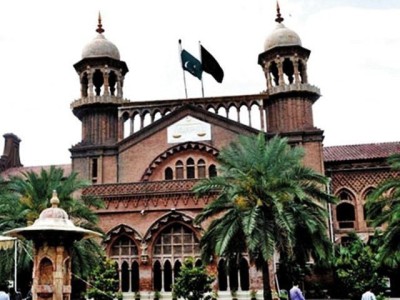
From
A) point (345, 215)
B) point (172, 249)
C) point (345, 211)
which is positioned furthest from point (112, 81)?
point (345, 215)

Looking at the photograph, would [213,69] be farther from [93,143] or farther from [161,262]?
[161,262]

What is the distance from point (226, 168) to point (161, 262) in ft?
34.9

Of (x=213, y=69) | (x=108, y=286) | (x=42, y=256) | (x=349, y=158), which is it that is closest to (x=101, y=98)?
(x=213, y=69)

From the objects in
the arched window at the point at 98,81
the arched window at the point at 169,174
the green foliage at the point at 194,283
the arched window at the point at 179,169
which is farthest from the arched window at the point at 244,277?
the arched window at the point at 98,81

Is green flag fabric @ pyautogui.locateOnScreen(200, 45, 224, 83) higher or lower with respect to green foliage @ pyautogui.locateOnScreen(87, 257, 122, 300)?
higher

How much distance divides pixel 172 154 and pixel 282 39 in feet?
38.4

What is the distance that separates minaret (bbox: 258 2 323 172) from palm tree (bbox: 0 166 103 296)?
15.3m

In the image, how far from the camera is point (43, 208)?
29359 millimetres

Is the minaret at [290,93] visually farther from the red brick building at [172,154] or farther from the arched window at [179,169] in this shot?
the arched window at [179,169]

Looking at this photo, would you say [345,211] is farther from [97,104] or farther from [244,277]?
[97,104]

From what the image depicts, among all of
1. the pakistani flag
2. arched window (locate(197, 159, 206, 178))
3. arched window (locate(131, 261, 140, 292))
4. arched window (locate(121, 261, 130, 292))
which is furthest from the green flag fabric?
arched window (locate(121, 261, 130, 292))

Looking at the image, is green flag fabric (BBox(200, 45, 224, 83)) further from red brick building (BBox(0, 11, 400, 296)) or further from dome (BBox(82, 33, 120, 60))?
dome (BBox(82, 33, 120, 60))

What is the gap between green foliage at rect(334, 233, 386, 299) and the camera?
33969mm

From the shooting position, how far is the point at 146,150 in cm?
4106
